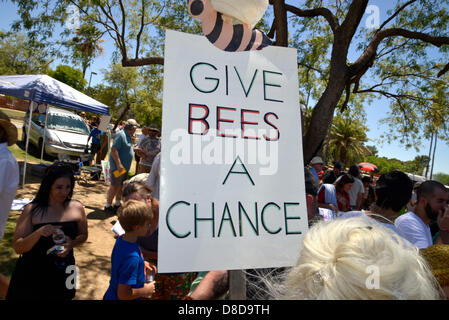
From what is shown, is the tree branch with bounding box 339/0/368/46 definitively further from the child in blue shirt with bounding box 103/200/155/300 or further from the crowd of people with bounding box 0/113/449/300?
the child in blue shirt with bounding box 103/200/155/300

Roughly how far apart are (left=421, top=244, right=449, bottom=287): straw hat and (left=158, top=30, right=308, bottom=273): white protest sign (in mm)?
556

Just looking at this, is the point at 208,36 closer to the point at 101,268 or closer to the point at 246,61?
the point at 246,61

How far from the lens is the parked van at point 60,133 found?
889 centimetres

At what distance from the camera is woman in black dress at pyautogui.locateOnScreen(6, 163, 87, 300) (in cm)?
189

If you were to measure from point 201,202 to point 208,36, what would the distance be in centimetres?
87

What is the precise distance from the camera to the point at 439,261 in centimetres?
119

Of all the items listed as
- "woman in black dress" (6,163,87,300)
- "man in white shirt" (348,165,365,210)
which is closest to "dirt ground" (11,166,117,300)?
"woman in black dress" (6,163,87,300)

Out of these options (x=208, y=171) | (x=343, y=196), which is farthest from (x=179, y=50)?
(x=343, y=196)

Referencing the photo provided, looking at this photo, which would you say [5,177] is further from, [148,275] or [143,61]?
[143,61]

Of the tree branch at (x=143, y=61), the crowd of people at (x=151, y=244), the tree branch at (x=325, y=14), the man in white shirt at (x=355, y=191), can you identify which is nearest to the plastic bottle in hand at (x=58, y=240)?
the crowd of people at (x=151, y=244)

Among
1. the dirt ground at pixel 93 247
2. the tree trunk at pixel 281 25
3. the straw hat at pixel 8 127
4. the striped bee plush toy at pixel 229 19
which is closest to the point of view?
the striped bee plush toy at pixel 229 19

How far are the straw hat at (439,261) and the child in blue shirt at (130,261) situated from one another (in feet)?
4.89

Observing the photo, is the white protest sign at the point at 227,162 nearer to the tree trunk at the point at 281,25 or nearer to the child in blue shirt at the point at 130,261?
the child in blue shirt at the point at 130,261
